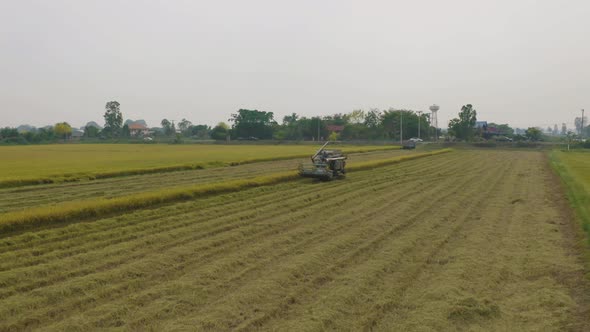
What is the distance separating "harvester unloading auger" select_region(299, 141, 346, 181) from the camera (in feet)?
74.3

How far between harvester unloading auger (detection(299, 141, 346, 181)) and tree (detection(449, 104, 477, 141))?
79.2m

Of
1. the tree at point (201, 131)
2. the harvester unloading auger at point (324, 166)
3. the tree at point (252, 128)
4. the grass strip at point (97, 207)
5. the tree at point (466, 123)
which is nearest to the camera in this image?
the grass strip at point (97, 207)

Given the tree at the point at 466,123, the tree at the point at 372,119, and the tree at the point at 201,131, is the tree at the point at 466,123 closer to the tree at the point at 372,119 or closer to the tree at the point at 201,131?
the tree at the point at 372,119

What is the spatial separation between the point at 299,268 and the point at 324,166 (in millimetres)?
14681

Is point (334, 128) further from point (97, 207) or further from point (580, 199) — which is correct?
point (97, 207)

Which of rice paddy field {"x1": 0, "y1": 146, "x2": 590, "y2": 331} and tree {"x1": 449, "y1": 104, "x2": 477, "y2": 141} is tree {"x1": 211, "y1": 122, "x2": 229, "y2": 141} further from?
rice paddy field {"x1": 0, "y1": 146, "x2": 590, "y2": 331}

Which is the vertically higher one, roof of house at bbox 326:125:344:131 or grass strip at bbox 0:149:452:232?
roof of house at bbox 326:125:344:131

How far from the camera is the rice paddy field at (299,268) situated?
6250 mm

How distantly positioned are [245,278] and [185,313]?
64.8 inches

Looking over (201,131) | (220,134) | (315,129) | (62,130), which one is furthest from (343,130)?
(62,130)

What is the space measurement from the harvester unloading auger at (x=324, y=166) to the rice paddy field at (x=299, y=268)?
6.86m

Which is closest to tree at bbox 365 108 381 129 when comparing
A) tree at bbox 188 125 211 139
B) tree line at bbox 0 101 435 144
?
tree line at bbox 0 101 435 144

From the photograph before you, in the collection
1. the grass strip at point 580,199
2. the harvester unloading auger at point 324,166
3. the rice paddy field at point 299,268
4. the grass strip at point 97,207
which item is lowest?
the rice paddy field at point 299,268

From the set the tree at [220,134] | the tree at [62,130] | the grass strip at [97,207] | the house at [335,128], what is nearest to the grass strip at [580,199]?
the grass strip at [97,207]
